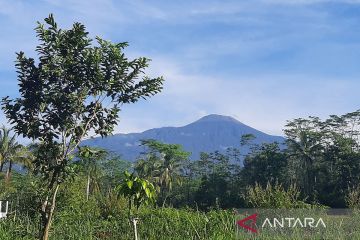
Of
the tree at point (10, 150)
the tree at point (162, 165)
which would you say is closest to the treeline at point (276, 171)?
the tree at point (162, 165)

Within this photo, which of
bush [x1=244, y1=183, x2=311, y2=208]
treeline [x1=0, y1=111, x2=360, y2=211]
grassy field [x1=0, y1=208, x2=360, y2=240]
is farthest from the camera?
treeline [x1=0, y1=111, x2=360, y2=211]

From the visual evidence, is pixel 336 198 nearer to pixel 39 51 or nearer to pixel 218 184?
pixel 218 184

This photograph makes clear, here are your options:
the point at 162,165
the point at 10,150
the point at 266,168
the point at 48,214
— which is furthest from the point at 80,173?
the point at 266,168

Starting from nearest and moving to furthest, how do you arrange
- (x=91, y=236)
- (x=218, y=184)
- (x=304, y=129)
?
(x=91, y=236) < (x=218, y=184) < (x=304, y=129)

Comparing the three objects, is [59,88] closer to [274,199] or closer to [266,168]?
[274,199]

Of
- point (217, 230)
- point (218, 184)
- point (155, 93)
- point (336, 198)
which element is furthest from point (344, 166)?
point (155, 93)

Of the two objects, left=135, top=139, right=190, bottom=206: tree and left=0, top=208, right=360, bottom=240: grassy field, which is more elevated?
left=135, top=139, right=190, bottom=206: tree

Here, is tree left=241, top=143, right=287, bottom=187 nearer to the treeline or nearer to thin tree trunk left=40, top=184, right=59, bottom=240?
the treeline

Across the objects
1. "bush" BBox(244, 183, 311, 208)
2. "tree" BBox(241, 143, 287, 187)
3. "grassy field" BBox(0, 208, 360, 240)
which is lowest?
"grassy field" BBox(0, 208, 360, 240)

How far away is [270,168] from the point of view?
5262 centimetres

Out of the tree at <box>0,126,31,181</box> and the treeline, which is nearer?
the tree at <box>0,126,31,181</box>

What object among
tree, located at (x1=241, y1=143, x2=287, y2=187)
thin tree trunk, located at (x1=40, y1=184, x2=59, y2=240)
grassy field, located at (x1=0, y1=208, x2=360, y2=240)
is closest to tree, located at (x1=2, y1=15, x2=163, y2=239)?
thin tree trunk, located at (x1=40, y1=184, x2=59, y2=240)

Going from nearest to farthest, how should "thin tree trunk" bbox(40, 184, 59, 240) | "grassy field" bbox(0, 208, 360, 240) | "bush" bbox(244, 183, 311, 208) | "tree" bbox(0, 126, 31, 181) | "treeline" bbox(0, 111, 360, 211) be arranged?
1. "thin tree trunk" bbox(40, 184, 59, 240)
2. "grassy field" bbox(0, 208, 360, 240)
3. "bush" bbox(244, 183, 311, 208)
4. "tree" bbox(0, 126, 31, 181)
5. "treeline" bbox(0, 111, 360, 211)

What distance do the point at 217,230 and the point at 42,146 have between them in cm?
525
